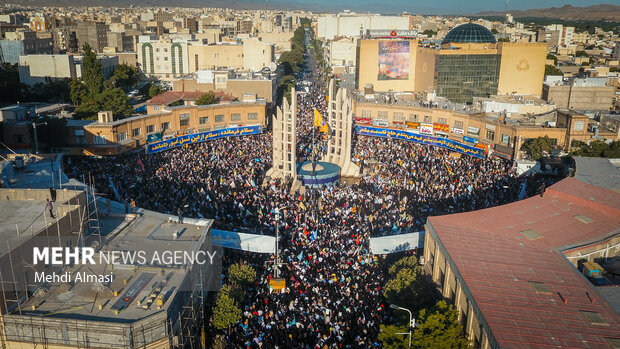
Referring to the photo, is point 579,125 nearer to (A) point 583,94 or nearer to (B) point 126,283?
(A) point 583,94

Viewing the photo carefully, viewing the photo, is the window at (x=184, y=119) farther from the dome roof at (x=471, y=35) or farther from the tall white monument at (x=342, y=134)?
the dome roof at (x=471, y=35)

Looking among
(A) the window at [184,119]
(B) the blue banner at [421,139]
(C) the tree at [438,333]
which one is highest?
(A) the window at [184,119]

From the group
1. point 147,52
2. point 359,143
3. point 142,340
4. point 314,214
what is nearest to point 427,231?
point 314,214

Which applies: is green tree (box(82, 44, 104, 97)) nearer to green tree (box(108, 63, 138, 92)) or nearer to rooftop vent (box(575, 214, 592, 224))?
green tree (box(108, 63, 138, 92))

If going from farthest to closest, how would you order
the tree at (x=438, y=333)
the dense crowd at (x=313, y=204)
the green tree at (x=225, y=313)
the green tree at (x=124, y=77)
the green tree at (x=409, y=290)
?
the green tree at (x=124, y=77) < the dense crowd at (x=313, y=204) < the green tree at (x=409, y=290) < the green tree at (x=225, y=313) < the tree at (x=438, y=333)

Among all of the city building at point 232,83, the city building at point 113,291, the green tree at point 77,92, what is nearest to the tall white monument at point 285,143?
the city building at point 113,291

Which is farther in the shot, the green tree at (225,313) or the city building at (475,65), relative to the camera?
the city building at (475,65)

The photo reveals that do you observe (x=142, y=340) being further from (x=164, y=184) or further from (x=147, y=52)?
(x=147, y=52)
